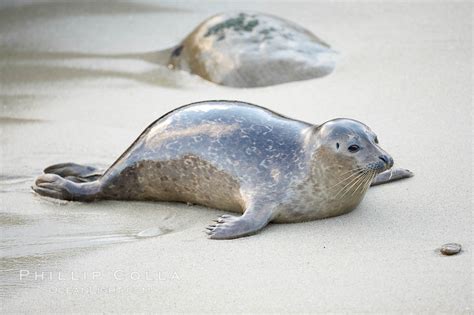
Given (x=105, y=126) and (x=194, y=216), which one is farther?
(x=105, y=126)

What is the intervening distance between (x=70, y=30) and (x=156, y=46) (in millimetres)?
925

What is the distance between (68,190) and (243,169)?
1015 mm

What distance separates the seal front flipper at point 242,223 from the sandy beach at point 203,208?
47 millimetres

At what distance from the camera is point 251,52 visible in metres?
7.44

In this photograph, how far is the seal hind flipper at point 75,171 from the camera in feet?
18.6

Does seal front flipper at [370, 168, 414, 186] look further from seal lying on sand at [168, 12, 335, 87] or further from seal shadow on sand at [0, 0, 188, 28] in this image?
seal shadow on sand at [0, 0, 188, 28]

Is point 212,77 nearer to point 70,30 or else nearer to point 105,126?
point 105,126

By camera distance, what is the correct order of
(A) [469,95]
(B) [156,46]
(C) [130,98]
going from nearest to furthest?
1. (A) [469,95]
2. (C) [130,98]
3. (B) [156,46]

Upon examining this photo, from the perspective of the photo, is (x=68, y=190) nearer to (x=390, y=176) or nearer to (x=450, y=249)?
(x=390, y=176)

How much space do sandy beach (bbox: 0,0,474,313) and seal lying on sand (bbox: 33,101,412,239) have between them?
80 millimetres

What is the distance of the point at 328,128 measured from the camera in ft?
16.3

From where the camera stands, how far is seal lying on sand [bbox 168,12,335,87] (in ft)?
23.9

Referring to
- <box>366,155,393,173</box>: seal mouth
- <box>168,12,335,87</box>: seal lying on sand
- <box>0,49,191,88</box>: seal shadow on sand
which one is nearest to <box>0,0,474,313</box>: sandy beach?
<box>0,49,191,88</box>: seal shadow on sand

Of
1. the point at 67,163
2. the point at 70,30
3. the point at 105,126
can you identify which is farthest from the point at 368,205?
the point at 70,30
